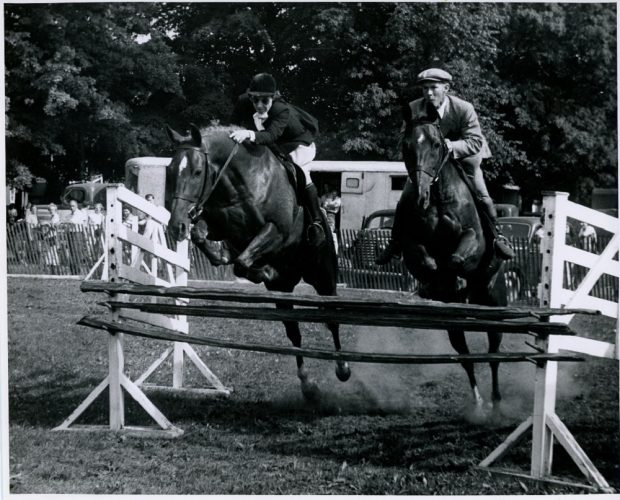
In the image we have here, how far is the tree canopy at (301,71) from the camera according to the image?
59.5ft

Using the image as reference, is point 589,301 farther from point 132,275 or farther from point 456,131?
point 132,275

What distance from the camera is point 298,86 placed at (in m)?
20.2

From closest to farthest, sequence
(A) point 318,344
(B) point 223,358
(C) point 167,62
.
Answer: (B) point 223,358, (A) point 318,344, (C) point 167,62

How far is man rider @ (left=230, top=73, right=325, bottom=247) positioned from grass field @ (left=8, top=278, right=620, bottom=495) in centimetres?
164

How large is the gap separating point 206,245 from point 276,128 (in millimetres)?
1206

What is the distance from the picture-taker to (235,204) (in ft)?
19.9

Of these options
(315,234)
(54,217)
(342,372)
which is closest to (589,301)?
Answer: (315,234)

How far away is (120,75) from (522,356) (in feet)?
59.0

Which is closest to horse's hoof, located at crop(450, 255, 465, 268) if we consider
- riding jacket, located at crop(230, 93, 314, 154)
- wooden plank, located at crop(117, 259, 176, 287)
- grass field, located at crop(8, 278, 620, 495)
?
grass field, located at crop(8, 278, 620, 495)

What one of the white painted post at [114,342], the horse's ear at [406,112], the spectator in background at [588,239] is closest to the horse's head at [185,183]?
the white painted post at [114,342]

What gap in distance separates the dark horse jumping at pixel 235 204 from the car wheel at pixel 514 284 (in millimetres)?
8483

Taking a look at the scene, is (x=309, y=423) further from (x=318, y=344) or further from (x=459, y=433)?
(x=318, y=344)

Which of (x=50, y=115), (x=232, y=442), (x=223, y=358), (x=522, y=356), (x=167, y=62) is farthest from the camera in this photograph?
(x=167, y=62)

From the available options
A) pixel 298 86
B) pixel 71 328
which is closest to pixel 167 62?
pixel 298 86
